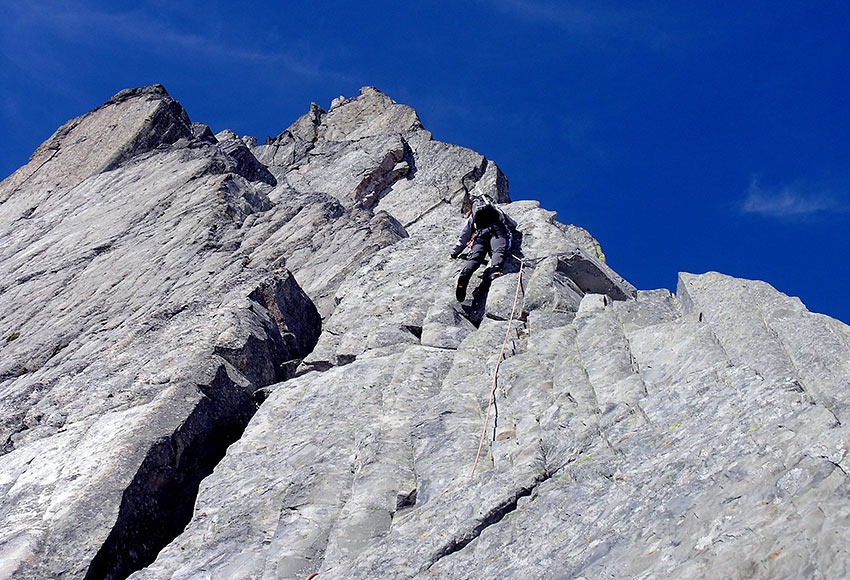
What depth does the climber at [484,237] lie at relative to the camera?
20.5 meters

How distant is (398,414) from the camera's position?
47.6 ft

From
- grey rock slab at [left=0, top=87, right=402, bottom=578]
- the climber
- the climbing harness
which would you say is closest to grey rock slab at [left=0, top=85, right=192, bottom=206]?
grey rock slab at [left=0, top=87, right=402, bottom=578]

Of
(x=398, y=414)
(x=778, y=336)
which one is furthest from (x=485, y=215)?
(x=778, y=336)

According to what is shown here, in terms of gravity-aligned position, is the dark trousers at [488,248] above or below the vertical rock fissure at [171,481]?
above

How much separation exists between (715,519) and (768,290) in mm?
6668

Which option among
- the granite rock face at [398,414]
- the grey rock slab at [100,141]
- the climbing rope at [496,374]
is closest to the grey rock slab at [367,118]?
the grey rock slab at [100,141]

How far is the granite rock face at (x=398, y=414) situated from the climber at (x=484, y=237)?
20.9 inches

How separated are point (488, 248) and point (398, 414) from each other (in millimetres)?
7910

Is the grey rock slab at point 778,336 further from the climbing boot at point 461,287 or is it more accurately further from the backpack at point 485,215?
the backpack at point 485,215

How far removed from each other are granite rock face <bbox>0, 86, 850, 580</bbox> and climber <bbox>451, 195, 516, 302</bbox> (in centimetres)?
53

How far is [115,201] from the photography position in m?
33.3

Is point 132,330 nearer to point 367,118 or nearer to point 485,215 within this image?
point 485,215

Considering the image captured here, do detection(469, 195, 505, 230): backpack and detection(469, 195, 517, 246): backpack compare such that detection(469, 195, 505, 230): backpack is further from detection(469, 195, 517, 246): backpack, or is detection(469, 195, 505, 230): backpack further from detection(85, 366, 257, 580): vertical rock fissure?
detection(85, 366, 257, 580): vertical rock fissure

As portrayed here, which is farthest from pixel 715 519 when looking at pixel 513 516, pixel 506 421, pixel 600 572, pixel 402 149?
pixel 402 149
